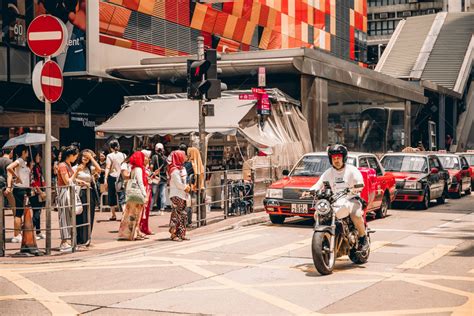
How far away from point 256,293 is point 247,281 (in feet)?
2.63

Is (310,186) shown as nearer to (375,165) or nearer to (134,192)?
(375,165)

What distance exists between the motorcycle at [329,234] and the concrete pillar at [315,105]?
1492 centimetres

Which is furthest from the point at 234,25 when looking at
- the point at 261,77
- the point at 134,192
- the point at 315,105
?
the point at 134,192

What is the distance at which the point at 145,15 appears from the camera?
26.6 metres

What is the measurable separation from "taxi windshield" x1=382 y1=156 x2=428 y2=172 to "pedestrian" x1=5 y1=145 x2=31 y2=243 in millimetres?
11779

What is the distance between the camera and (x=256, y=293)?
8250 mm

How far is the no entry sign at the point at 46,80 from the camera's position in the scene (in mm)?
11125

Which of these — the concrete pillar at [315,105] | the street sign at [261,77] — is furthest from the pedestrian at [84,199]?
the concrete pillar at [315,105]

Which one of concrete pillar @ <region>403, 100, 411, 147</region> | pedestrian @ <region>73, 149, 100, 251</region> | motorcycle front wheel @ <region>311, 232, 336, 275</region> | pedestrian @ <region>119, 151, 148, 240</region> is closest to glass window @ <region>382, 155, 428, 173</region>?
pedestrian @ <region>119, 151, 148, 240</region>

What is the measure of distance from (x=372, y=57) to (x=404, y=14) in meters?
65.2

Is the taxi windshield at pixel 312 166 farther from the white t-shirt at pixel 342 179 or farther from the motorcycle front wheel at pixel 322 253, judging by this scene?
the motorcycle front wheel at pixel 322 253

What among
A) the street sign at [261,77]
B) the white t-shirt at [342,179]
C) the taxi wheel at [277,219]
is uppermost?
the street sign at [261,77]

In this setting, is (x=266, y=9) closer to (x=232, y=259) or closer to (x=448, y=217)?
(x=448, y=217)

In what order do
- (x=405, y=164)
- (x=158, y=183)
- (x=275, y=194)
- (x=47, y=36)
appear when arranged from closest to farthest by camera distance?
1. (x=47, y=36)
2. (x=275, y=194)
3. (x=158, y=183)
4. (x=405, y=164)
